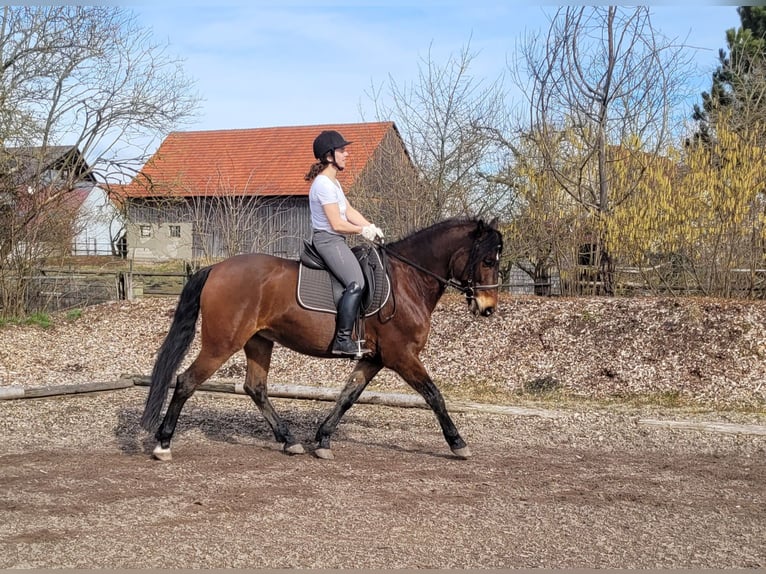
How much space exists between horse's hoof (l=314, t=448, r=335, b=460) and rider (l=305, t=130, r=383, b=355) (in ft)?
3.11

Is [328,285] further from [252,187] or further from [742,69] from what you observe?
[252,187]

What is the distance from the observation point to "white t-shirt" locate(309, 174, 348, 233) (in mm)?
7113

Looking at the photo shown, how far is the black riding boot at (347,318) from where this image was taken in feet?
23.4

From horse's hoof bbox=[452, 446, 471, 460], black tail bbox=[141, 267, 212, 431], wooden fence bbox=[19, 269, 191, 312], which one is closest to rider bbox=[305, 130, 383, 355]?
black tail bbox=[141, 267, 212, 431]

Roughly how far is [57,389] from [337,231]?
5.48 metres

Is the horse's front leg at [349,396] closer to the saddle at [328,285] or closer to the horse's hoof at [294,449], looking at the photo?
the horse's hoof at [294,449]

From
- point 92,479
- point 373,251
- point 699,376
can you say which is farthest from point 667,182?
point 92,479

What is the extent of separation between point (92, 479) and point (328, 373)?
6046 mm

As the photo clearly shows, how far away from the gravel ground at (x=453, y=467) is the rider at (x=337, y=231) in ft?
4.12

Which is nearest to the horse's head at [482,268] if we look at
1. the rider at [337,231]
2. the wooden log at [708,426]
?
the rider at [337,231]

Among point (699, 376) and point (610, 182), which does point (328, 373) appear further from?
point (610, 182)

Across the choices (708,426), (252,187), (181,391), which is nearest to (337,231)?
(181,391)

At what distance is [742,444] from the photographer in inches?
318

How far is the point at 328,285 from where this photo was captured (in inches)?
286
